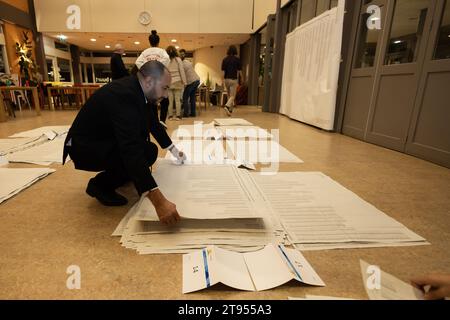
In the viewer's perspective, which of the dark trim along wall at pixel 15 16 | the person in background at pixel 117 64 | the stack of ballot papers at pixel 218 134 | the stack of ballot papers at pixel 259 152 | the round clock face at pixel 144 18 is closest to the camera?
the stack of ballot papers at pixel 259 152

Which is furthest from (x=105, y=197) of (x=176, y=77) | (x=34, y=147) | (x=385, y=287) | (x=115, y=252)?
(x=176, y=77)

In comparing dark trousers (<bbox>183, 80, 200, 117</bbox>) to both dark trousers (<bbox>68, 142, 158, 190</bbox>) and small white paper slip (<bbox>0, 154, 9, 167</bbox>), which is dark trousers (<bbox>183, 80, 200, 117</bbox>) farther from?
dark trousers (<bbox>68, 142, 158, 190</bbox>)

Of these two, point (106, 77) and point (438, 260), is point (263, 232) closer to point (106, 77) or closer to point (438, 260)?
point (438, 260)

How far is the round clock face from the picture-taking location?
24.6 ft

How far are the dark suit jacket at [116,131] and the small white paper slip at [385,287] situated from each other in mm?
733

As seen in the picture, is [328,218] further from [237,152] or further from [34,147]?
[34,147]

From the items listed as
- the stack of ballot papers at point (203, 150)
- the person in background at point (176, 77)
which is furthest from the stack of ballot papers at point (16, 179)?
the person in background at point (176, 77)

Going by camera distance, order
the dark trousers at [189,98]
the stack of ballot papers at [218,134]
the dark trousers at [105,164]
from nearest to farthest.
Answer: the dark trousers at [105,164] → the stack of ballot papers at [218,134] → the dark trousers at [189,98]

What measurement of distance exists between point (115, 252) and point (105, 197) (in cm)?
44

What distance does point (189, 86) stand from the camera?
5.12 meters

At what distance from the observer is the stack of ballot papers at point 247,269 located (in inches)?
29.5

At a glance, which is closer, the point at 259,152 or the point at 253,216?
the point at 253,216

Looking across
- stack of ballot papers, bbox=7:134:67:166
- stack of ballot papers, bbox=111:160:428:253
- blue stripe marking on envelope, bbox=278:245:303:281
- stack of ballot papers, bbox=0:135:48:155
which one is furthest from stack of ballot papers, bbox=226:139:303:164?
stack of ballot papers, bbox=0:135:48:155

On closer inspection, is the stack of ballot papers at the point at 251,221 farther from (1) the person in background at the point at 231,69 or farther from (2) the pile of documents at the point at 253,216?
(1) the person in background at the point at 231,69
